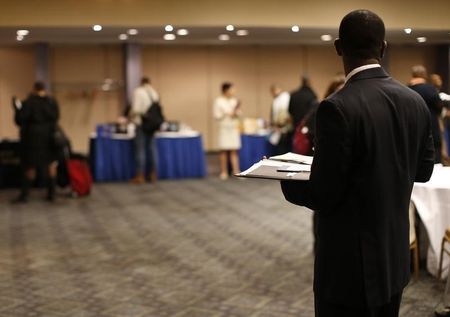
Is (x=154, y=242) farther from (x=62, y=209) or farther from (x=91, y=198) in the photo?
(x=91, y=198)

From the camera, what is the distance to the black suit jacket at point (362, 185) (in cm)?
190

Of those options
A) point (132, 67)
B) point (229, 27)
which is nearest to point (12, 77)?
point (132, 67)

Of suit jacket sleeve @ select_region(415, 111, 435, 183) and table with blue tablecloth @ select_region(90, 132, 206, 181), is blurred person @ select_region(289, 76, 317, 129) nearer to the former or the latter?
table with blue tablecloth @ select_region(90, 132, 206, 181)

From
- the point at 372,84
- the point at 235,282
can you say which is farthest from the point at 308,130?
the point at 372,84

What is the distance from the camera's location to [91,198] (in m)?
9.00

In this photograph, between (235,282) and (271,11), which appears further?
(271,11)

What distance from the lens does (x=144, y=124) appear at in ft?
32.8

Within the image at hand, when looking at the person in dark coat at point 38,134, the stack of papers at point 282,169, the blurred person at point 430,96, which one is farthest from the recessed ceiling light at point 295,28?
the stack of papers at point 282,169

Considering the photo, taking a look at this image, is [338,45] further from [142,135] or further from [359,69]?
[142,135]

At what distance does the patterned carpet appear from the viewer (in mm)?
4402

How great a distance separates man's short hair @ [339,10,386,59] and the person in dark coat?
22.8 feet

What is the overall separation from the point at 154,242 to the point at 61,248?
0.81m

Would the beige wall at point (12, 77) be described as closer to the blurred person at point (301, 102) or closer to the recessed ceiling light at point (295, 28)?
the recessed ceiling light at point (295, 28)

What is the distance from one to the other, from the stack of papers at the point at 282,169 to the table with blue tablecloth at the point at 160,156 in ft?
27.1
